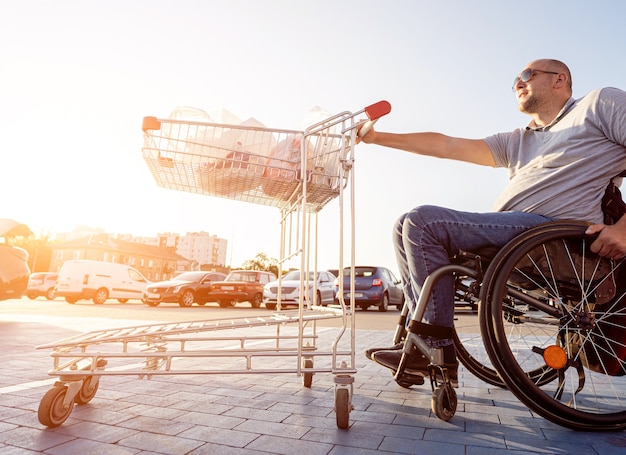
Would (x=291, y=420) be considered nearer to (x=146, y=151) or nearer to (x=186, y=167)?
(x=186, y=167)

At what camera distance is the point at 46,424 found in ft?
6.76

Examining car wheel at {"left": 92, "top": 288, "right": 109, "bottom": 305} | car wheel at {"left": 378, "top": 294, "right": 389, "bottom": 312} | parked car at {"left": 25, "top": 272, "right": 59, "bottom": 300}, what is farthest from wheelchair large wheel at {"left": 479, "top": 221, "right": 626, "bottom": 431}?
parked car at {"left": 25, "top": 272, "right": 59, "bottom": 300}

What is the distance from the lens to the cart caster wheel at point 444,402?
2158mm

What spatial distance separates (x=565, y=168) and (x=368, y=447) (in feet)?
5.87

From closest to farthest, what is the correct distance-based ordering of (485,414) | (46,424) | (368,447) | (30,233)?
(368,447) < (46,424) < (485,414) < (30,233)

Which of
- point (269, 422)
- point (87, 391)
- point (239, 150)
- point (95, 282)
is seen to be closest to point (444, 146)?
point (239, 150)

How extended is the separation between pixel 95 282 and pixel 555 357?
18392 mm

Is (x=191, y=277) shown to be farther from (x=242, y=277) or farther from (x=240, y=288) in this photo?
(x=240, y=288)

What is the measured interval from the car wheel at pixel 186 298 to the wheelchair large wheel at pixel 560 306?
14994 millimetres

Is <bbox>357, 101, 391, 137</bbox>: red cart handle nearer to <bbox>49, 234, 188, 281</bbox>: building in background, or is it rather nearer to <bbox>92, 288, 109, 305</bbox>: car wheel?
<bbox>92, 288, 109, 305</bbox>: car wheel

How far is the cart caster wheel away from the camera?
2.16 meters

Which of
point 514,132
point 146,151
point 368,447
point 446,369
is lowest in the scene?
point 368,447

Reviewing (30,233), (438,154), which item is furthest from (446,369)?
(30,233)

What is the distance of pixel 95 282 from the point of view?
1736 cm
